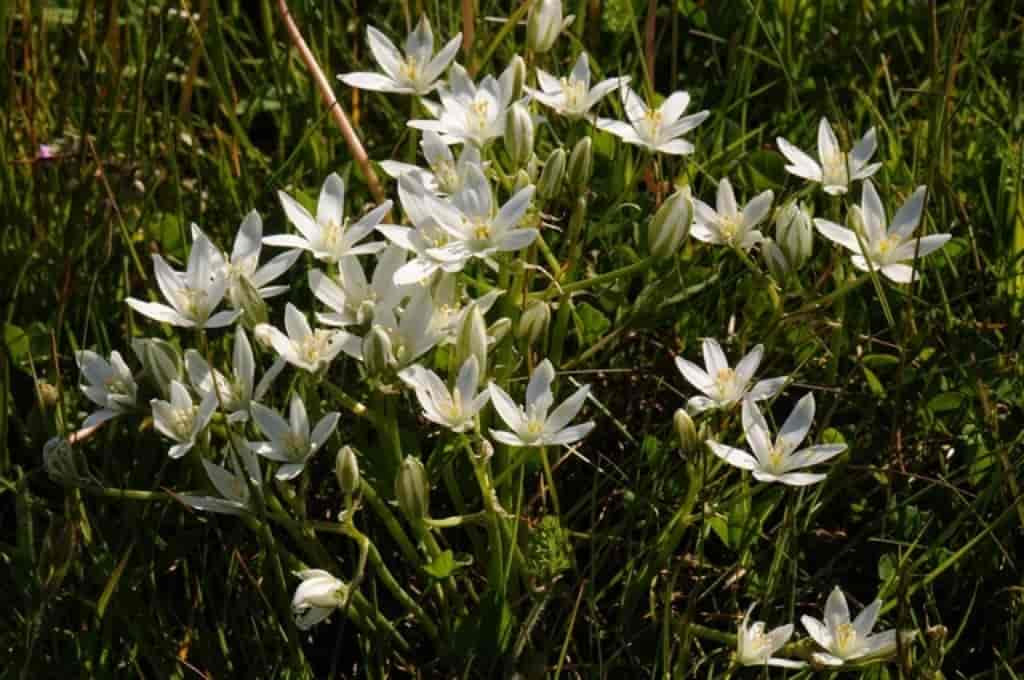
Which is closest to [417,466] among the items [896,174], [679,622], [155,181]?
[679,622]

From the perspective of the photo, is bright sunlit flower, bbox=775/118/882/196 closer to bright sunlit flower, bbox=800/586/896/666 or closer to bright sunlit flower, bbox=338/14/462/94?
bright sunlit flower, bbox=338/14/462/94

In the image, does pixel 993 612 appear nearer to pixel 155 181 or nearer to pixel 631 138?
pixel 631 138


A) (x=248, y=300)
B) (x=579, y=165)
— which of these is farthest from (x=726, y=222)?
(x=248, y=300)

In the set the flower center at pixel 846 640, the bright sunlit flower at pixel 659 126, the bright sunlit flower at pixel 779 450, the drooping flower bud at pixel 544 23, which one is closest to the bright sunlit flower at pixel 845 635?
the flower center at pixel 846 640

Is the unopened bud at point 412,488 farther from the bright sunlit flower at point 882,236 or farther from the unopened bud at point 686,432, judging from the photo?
the bright sunlit flower at point 882,236

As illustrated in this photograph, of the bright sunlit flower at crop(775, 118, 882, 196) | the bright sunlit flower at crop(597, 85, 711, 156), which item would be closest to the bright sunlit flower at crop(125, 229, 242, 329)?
the bright sunlit flower at crop(597, 85, 711, 156)

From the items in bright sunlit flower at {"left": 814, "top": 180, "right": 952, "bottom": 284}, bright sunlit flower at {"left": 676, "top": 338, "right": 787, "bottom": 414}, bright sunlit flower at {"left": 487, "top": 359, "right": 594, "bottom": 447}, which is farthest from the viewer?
bright sunlit flower at {"left": 814, "top": 180, "right": 952, "bottom": 284}
